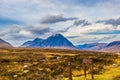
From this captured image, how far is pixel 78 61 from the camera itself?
125m

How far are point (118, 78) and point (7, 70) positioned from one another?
177 ft

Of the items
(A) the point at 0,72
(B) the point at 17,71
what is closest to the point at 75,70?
(B) the point at 17,71

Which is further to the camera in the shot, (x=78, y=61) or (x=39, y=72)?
(x=78, y=61)

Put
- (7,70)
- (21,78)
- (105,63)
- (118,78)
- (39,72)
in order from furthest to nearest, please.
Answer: (105,63) → (7,70) → (39,72) → (21,78) → (118,78)

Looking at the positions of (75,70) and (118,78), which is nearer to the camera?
(118,78)

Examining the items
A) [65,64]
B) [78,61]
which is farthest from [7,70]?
[78,61]

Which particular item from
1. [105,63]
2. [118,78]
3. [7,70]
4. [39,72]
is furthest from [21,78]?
[105,63]

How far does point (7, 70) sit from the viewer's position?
10544 cm

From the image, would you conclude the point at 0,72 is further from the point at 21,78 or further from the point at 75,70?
the point at 75,70

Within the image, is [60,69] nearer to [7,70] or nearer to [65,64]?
[65,64]

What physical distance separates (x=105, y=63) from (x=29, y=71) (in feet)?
130

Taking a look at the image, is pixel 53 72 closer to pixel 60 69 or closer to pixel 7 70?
pixel 60 69

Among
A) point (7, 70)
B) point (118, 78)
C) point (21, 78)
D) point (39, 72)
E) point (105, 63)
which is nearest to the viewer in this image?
point (118, 78)

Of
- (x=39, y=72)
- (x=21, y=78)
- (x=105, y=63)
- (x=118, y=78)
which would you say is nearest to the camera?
(x=118, y=78)
